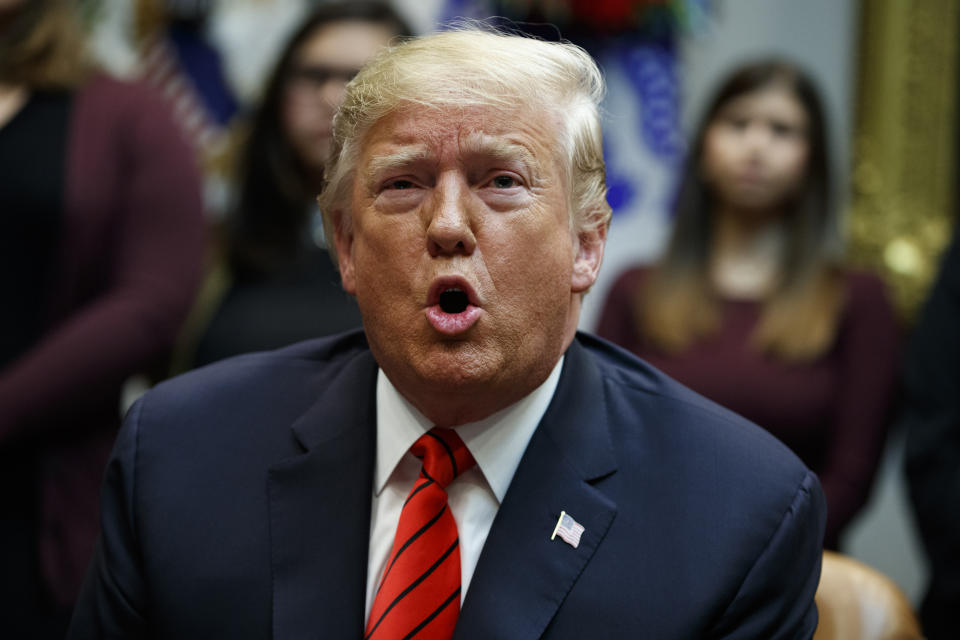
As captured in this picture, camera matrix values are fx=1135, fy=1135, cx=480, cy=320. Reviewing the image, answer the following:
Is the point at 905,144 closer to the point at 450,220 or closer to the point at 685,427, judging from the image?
the point at 685,427

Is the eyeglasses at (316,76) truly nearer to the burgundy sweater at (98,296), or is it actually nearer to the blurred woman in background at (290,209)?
the blurred woman in background at (290,209)

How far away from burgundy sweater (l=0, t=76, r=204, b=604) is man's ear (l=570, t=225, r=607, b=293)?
1029 millimetres

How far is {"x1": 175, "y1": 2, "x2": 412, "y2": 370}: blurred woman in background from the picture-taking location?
2590mm

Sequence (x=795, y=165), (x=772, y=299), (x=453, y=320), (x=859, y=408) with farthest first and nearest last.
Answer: (x=795, y=165) < (x=772, y=299) < (x=859, y=408) < (x=453, y=320)

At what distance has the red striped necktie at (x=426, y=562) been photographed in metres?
1.44

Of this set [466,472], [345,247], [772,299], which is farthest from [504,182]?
[772,299]

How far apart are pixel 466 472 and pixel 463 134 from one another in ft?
1.54

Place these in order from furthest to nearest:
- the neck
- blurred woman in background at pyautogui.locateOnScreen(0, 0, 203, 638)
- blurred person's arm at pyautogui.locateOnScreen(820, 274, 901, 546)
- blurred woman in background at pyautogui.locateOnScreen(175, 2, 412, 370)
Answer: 1. the neck
2. blurred person's arm at pyautogui.locateOnScreen(820, 274, 901, 546)
3. blurred woman in background at pyautogui.locateOnScreen(175, 2, 412, 370)
4. blurred woman in background at pyautogui.locateOnScreen(0, 0, 203, 638)

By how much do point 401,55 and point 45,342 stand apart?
3.48ft

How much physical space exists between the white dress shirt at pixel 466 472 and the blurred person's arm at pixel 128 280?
2.63 ft

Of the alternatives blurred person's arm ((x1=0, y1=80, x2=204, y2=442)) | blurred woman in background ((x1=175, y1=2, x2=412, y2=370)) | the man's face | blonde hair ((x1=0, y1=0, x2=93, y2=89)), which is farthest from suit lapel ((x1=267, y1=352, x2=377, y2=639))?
blonde hair ((x1=0, y1=0, x2=93, y2=89))

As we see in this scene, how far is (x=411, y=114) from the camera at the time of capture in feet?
4.77

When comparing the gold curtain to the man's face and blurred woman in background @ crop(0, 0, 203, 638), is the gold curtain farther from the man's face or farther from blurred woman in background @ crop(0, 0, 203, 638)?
the man's face

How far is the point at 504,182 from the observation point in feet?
4.78
